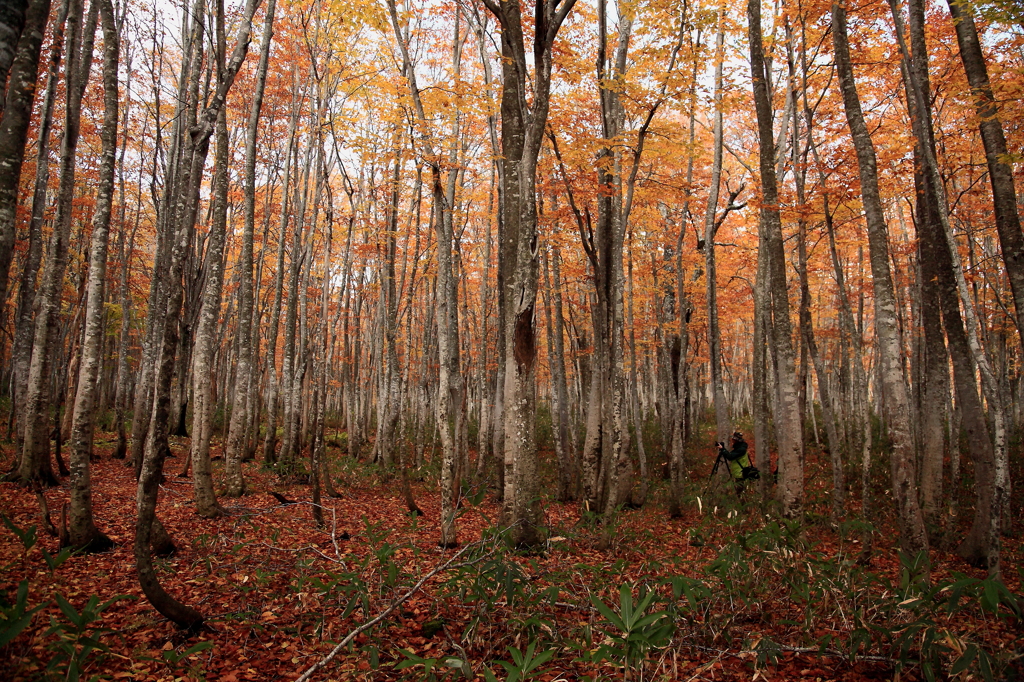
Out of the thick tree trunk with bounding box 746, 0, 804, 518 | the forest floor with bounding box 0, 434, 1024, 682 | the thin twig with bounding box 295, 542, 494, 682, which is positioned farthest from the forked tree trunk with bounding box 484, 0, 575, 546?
the thick tree trunk with bounding box 746, 0, 804, 518

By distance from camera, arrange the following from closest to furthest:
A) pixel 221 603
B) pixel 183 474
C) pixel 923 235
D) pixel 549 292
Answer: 1. pixel 221 603
2. pixel 923 235
3. pixel 183 474
4. pixel 549 292

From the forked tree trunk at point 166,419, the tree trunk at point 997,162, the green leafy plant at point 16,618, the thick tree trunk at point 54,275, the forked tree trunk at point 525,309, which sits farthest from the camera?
the thick tree trunk at point 54,275

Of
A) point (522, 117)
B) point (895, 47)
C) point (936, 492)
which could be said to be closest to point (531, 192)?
point (522, 117)

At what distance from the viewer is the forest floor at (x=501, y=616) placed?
2879 mm

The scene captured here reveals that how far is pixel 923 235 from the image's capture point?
8.17 meters

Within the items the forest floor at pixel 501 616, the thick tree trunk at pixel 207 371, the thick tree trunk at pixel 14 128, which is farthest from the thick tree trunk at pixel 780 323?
the thick tree trunk at pixel 207 371

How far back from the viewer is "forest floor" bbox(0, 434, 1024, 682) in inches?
113

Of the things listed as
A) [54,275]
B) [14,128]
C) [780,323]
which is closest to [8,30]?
[14,128]

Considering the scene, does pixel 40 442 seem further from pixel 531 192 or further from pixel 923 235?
pixel 923 235

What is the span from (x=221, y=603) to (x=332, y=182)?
16.9 metres

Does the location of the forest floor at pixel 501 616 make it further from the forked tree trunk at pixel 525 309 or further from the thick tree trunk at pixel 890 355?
the thick tree trunk at pixel 890 355

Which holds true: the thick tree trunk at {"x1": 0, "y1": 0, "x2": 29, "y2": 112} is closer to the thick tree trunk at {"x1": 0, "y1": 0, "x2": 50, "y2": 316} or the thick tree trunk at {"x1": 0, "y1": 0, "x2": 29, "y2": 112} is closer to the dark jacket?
the thick tree trunk at {"x1": 0, "y1": 0, "x2": 50, "y2": 316}

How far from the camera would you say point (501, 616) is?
4.15 m

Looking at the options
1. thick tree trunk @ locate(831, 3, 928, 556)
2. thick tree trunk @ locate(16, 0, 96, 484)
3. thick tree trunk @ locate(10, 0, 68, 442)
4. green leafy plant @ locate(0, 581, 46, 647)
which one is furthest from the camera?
thick tree trunk @ locate(10, 0, 68, 442)
